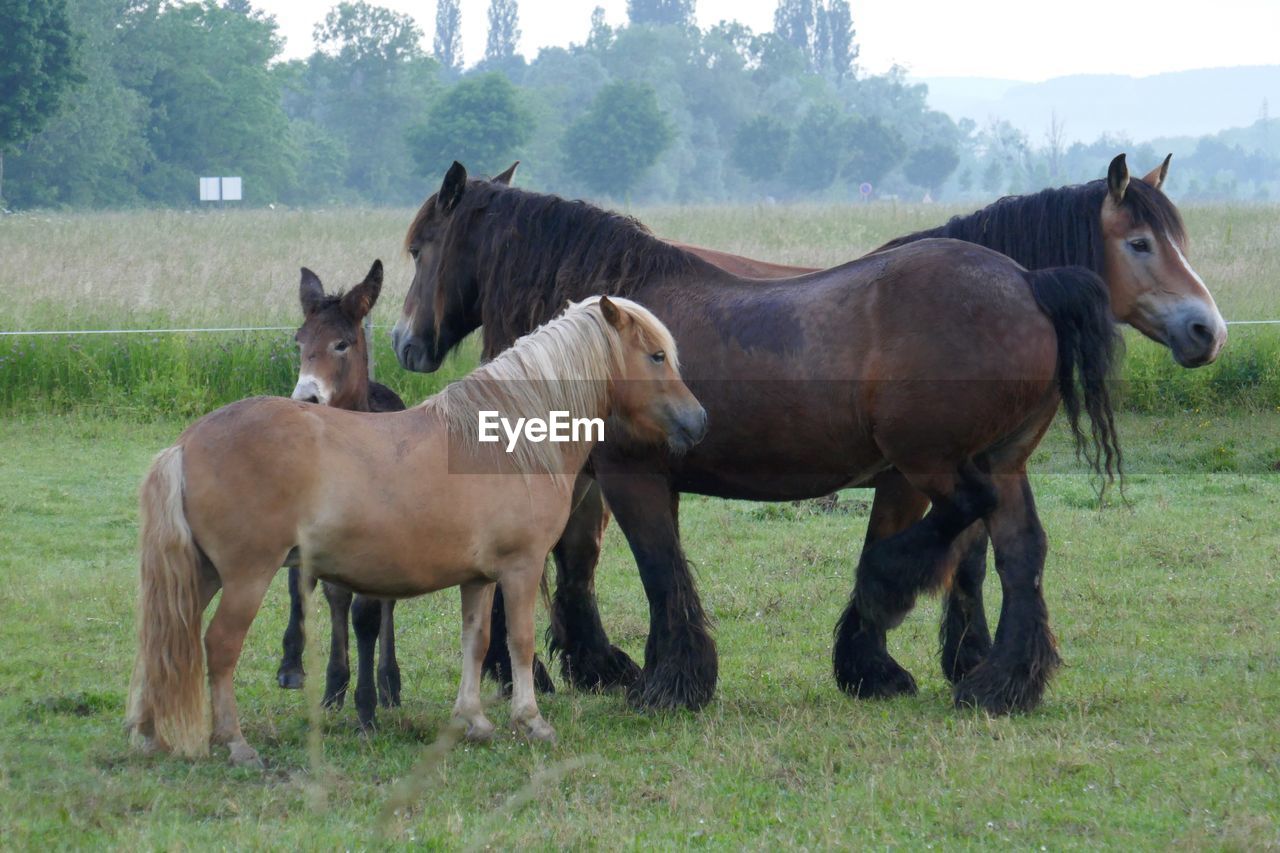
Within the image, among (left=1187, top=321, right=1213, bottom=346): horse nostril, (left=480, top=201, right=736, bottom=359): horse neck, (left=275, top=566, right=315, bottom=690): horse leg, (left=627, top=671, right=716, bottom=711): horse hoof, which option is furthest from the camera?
(left=1187, top=321, right=1213, bottom=346): horse nostril

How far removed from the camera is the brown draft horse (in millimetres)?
5305

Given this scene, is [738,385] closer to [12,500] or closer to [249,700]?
[249,700]

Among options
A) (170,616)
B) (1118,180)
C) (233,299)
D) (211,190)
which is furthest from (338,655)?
(211,190)

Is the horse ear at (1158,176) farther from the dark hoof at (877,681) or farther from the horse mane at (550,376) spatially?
the horse mane at (550,376)

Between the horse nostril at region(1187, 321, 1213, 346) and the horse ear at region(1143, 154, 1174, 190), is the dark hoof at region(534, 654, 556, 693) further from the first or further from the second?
the horse ear at region(1143, 154, 1174, 190)

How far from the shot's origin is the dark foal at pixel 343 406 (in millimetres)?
5402

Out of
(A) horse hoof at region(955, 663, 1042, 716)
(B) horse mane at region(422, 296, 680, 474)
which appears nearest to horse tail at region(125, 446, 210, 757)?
(B) horse mane at region(422, 296, 680, 474)

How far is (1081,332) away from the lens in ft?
16.7

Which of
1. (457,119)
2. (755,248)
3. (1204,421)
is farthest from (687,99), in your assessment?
(1204,421)

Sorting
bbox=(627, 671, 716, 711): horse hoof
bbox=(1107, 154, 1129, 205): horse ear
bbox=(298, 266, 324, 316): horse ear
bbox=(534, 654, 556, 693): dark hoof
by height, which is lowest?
bbox=(534, 654, 556, 693): dark hoof

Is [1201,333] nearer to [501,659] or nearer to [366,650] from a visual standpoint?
[501,659]

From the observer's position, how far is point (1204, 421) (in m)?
12.4

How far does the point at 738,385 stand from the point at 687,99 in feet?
315

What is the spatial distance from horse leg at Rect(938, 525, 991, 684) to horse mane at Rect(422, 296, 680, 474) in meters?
1.81
